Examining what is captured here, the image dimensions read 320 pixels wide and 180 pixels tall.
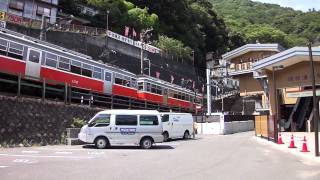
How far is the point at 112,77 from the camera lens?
36562 mm

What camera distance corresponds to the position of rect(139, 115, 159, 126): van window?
917 inches

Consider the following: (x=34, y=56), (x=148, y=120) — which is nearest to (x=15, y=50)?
(x=34, y=56)

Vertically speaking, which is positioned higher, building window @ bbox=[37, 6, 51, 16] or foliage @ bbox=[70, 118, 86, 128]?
building window @ bbox=[37, 6, 51, 16]

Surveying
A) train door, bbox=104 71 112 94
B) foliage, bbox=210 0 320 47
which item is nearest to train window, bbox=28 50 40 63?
train door, bbox=104 71 112 94

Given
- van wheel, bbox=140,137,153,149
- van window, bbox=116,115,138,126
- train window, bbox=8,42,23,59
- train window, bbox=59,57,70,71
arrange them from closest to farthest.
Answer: van window, bbox=116,115,138,126, van wheel, bbox=140,137,153,149, train window, bbox=8,42,23,59, train window, bbox=59,57,70,71

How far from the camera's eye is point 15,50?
25.5 meters

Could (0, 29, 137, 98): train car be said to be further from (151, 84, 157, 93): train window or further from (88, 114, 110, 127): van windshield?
(151, 84, 157, 93): train window

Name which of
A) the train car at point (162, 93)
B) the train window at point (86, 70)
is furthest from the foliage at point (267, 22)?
the train window at point (86, 70)

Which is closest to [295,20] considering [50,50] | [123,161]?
[50,50]

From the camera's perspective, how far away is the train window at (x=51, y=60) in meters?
28.2

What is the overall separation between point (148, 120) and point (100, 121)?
2477 millimetres

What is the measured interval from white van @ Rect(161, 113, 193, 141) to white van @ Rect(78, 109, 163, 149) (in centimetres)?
780

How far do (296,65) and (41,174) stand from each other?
31.1m

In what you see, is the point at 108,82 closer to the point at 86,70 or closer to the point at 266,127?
the point at 86,70
